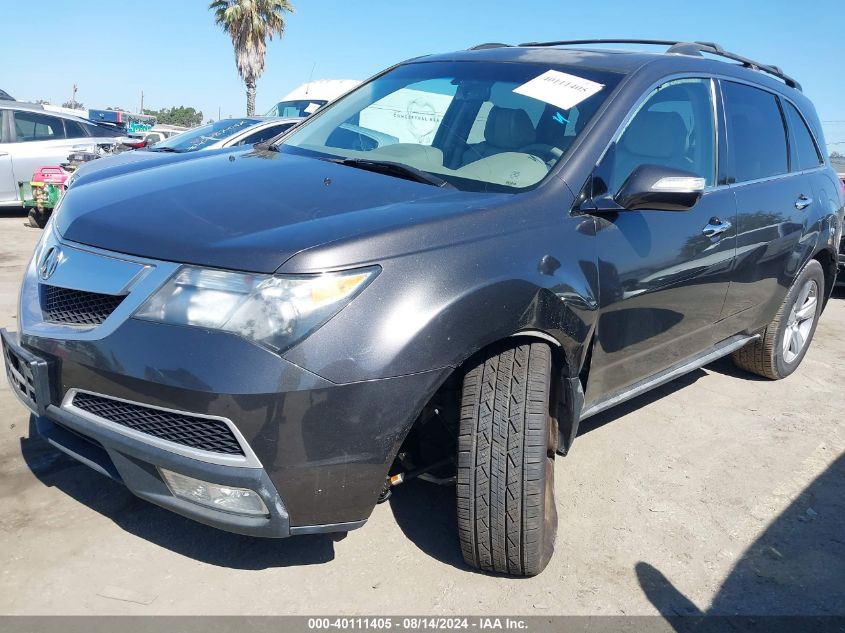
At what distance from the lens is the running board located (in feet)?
10.2

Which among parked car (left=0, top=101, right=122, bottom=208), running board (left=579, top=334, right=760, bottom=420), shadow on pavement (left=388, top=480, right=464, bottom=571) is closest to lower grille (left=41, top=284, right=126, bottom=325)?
shadow on pavement (left=388, top=480, right=464, bottom=571)

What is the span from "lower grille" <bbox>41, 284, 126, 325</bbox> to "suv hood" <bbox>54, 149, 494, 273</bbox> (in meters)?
0.15

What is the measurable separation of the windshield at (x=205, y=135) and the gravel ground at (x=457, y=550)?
16.4 ft

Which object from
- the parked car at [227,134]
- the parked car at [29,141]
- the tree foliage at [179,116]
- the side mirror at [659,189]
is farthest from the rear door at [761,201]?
the tree foliage at [179,116]

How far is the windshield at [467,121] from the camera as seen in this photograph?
289 centimetres

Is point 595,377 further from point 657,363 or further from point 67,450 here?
point 67,450

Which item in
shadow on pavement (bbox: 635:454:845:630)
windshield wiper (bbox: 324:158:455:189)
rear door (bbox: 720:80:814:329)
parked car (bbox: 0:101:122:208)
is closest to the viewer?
shadow on pavement (bbox: 635:454:845:630)

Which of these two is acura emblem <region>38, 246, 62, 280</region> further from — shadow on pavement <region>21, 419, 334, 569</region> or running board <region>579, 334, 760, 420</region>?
Result: running board <region>579, 334, 760, 420</region>

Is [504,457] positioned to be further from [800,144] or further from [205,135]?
[205,135]

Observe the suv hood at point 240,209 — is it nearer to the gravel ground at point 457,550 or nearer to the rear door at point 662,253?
the rear door at point 662,253

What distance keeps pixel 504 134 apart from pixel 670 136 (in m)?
0.81

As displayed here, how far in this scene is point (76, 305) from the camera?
2.32 m

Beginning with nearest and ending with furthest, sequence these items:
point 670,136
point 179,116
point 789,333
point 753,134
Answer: point 670,136, point 753,134, point 789,333, point 179,116

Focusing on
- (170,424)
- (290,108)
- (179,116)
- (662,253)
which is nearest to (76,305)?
(170,424)
